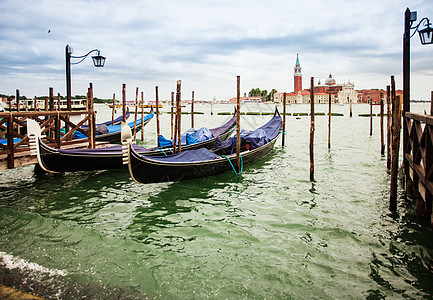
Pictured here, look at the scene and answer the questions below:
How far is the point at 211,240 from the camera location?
11.9 feet

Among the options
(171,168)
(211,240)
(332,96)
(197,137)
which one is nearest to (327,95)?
(332,96)

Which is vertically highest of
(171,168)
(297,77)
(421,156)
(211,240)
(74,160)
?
(297,77)

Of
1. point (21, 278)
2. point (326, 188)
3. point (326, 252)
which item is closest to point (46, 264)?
point (21, 278)

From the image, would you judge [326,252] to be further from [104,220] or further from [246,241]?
[104,220]

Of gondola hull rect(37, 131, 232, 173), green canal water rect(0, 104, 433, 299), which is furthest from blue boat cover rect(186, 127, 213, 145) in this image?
green canal water rect(0, 104, 433, 299)

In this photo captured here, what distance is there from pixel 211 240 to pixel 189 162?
2249mm

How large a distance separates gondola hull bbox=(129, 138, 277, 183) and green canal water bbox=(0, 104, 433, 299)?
221 mm

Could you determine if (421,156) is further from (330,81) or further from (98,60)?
(330,81)

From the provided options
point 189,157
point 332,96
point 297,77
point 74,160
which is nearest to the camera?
point 74,160

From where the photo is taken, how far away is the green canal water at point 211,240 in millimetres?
2707

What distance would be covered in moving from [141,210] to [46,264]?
1673 millimetres

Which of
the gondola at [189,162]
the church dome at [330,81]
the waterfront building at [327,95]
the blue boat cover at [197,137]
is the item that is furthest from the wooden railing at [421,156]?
the church dome at [330,81]

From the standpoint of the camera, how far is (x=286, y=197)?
5.25 m

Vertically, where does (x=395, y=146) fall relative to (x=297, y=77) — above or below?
below
